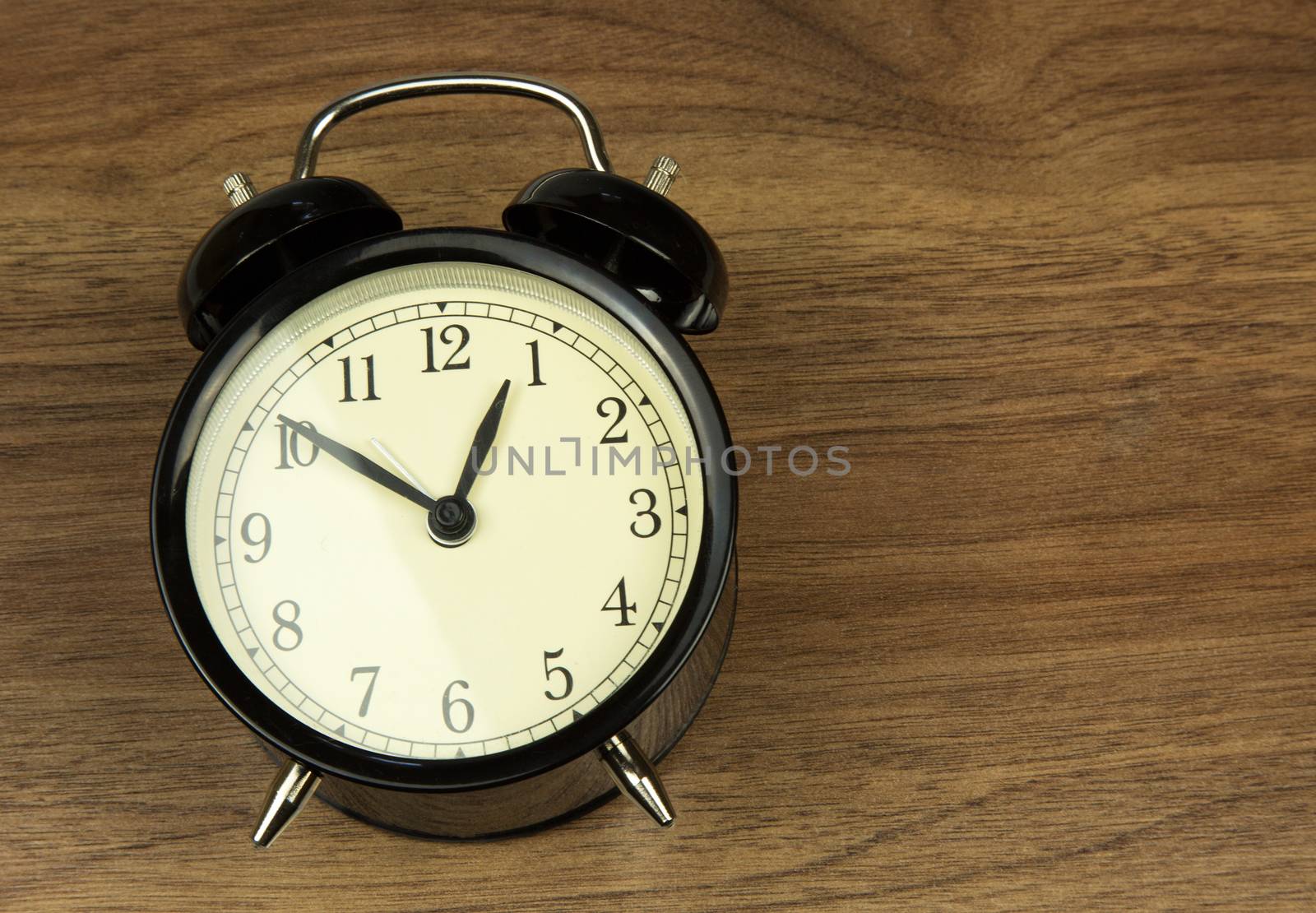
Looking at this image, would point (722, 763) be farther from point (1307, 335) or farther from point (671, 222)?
point (1307, 335)

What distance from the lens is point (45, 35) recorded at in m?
0.82

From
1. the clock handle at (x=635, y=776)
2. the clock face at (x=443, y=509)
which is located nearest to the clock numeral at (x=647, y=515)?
the clock face at (x=443, y=509)

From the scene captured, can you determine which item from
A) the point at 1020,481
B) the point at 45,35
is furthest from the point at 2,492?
the point at 1020,481

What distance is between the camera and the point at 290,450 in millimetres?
629

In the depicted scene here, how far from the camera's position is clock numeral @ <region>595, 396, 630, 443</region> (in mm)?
632

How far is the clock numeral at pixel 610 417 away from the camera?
632 mm

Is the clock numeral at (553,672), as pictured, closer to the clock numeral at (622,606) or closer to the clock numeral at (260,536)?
the clock numeral at (622,606)

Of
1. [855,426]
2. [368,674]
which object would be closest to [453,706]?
[368,674]

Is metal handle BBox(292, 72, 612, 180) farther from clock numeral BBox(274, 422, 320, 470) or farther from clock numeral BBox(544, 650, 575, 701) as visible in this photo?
clock numeral BBox(544, 650, 575, 701)

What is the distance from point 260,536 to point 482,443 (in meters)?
0.14

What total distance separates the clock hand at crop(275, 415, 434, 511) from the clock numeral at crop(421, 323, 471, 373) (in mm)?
66

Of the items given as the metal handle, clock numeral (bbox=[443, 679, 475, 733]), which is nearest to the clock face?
clock numeral (bbox=[443, 679, 475, 733])

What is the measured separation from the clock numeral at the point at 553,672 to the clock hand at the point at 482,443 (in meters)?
0.10

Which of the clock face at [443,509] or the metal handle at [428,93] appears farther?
the metal handle at [428,93]
